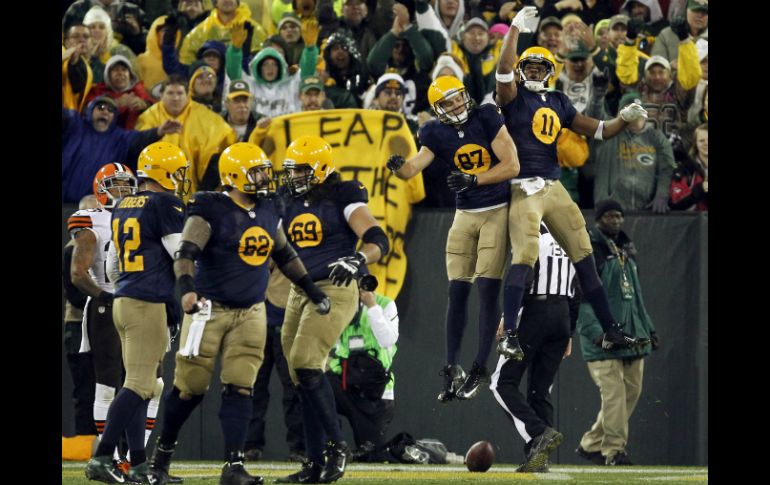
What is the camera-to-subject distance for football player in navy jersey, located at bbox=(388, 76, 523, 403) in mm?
9469

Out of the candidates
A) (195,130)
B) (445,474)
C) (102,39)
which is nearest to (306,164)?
(445,474)

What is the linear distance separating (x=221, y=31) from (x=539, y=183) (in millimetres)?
5658

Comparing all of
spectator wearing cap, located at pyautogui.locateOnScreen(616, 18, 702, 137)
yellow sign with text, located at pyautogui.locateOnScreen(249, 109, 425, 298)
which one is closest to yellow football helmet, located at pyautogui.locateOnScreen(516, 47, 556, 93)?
yellow sign with text, located at pyautogui.locateOnScreen(249, 109, 425, 298)

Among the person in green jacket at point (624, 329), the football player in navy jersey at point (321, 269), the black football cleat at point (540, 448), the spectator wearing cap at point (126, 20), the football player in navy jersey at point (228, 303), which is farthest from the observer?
the spectator wearing cap at point (126, 20)

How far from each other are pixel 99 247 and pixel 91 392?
1.77 meters

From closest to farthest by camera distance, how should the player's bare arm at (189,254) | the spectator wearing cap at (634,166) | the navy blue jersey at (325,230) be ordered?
the player's bare arm at (189,254)
the navy blue jersey at (325,230)
the spectator wearing cap at (634,166)

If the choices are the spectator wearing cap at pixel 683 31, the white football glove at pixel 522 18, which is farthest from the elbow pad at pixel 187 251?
the spectator wearing cap at pixel 683 31

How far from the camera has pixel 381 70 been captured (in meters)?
13.8

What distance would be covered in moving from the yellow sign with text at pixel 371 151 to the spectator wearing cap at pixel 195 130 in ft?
1.10

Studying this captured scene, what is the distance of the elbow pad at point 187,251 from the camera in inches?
347

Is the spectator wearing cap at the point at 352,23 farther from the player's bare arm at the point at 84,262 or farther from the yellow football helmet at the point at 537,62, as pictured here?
the yellow football helmet at the point at 537,62

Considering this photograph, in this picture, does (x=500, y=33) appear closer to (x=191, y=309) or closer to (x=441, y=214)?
(x=441, y=214)

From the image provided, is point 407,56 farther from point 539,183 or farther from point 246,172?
point 246,172

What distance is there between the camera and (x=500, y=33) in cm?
1426
